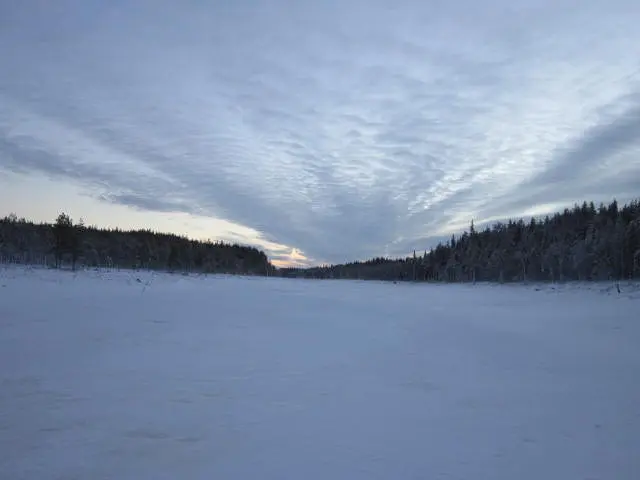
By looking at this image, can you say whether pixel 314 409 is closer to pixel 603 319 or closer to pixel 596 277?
pixel 603 319

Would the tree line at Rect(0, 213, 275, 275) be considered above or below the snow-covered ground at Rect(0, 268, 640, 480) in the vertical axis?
above

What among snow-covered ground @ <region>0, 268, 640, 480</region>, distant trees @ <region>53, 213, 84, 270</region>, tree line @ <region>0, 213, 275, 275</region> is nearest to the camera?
snow-covered ground @ <region>0, 268, 640, 480</region>

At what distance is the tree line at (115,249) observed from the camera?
52.1 metres

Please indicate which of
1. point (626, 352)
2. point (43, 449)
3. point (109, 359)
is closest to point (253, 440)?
point (43, 449)

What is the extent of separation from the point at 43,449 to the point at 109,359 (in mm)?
4133

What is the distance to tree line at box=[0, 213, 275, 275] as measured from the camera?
5209cm

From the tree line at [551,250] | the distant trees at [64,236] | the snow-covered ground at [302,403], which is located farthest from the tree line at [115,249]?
the tree line at [551,250]

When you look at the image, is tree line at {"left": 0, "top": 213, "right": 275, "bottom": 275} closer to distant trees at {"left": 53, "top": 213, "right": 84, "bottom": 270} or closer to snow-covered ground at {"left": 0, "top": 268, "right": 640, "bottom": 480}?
distant trees at {"left": 53, "top": 213, "right": 84, "bottom": 270}

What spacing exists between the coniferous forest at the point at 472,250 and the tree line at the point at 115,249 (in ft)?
0.58

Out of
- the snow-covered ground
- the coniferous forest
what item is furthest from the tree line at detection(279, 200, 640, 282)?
the snow-covered ground

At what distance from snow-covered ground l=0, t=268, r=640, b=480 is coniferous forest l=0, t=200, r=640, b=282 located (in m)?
42.3

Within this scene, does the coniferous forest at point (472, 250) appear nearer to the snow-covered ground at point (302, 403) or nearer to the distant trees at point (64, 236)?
the distant trees at point (64, 236)

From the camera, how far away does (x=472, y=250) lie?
80688 millimetres

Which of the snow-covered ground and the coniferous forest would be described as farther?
the coniferous forest
